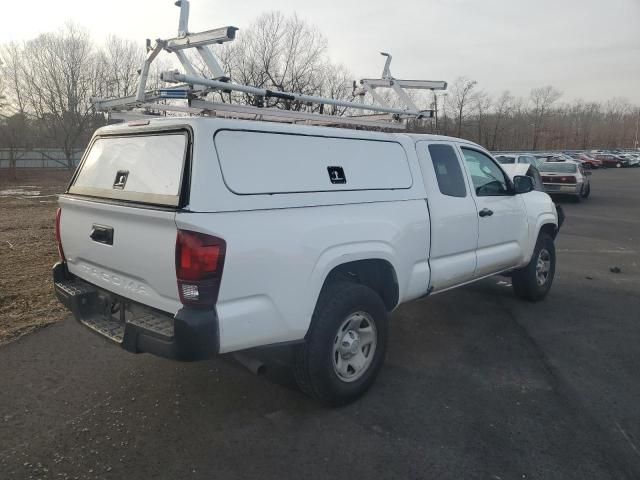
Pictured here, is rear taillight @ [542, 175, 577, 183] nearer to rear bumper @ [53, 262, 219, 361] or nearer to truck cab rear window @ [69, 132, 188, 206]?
truck cab rear window @ [69, 132, 188, 206]

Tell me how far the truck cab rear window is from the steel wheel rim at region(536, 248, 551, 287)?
4581 mm

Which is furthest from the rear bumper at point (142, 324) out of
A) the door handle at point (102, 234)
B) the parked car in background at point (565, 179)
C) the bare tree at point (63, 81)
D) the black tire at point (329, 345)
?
the bare tree at point (63, 81)

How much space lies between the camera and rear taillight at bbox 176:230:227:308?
247 centimetres

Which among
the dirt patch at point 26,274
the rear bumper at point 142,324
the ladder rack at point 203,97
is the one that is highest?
the ladder rack at point 203,97

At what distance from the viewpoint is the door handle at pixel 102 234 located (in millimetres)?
2986

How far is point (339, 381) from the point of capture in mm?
3225

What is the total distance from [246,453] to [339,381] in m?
0.77

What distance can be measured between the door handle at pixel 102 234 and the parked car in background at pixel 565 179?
18.5 meters

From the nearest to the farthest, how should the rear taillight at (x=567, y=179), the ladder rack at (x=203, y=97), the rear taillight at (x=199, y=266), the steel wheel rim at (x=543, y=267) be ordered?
the rear taillight at (x=199, y=266)
the ladder rack at (x=203, y=97)
the steel wheel rim at (x=543, y=267)
the rear taillight at (x=567, y=179)

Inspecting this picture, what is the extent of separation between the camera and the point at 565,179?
60.3 feet

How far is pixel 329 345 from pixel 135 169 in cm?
171

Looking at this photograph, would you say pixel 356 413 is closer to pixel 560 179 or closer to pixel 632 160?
pixel 560 179

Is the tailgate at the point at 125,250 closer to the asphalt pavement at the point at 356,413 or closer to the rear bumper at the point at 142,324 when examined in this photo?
the rear bumper at the point at 142,324

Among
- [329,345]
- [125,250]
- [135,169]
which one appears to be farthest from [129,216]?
[329,345]
